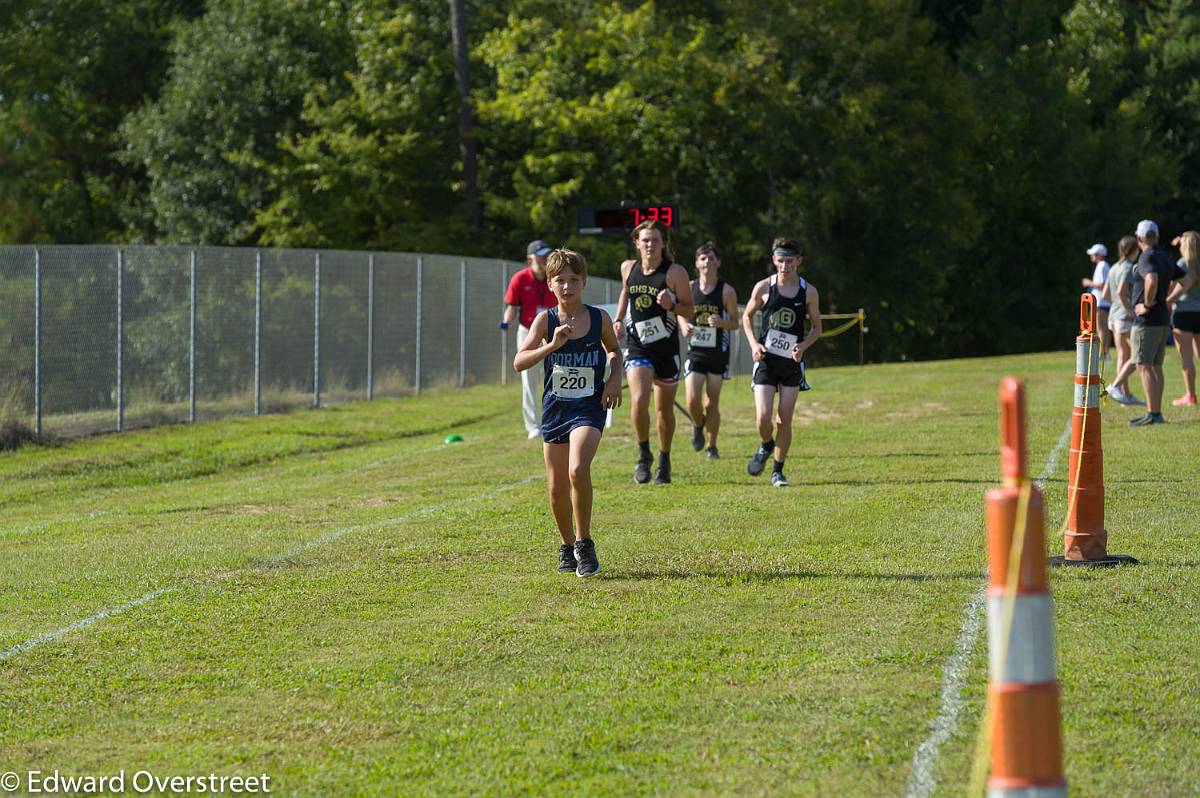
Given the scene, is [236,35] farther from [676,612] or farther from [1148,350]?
[676,612]

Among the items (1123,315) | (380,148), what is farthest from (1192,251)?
(380,148)

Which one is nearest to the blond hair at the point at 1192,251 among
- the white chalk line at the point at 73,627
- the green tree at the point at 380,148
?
the white chalk line at the point at 73,627

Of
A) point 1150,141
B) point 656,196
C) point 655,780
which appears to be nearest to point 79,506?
point 655,780

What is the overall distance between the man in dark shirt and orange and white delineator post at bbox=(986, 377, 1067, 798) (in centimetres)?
1400

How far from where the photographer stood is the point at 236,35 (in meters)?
45.4

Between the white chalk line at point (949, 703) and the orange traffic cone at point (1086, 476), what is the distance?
0.69 m

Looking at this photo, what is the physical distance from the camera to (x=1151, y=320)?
1772cm

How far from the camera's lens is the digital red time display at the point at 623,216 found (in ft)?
69.9

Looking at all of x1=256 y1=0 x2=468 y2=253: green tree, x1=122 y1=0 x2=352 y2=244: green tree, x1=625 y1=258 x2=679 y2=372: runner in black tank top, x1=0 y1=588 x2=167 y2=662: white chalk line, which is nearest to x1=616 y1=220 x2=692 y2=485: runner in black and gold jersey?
x1=625 y1=258 x2=679 y2=372: runner in black tank top

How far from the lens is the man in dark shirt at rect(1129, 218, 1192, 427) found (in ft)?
57.5

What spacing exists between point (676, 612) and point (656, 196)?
3777cm

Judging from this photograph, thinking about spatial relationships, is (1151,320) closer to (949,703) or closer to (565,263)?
(565,263)

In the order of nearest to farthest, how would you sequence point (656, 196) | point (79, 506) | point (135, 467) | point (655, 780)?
point (655, 780) → point (79, 506) → point (135, 467) → point (656, 196)

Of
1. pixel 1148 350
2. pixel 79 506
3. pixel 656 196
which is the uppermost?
pixel 656 196
